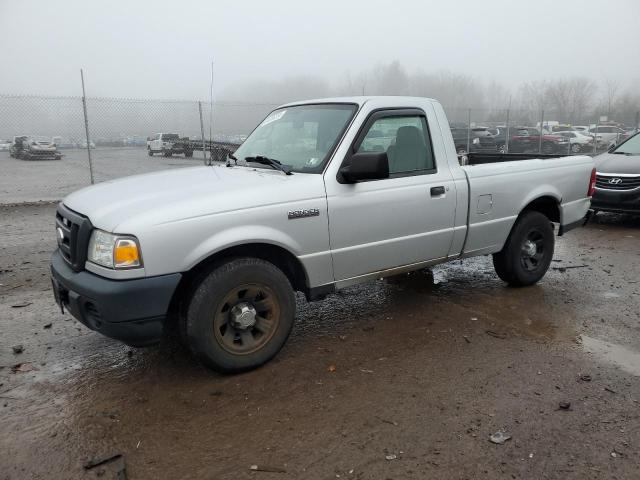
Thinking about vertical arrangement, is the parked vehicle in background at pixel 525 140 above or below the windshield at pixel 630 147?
above

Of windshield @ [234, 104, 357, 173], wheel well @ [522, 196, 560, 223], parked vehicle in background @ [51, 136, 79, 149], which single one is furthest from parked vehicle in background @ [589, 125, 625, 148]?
windshield @ [234, 104, 357, 173]

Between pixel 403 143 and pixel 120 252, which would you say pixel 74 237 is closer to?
pixel 120 252

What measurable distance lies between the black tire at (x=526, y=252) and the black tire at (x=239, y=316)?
2.63 meters

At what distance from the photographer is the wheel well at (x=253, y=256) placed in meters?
3.35

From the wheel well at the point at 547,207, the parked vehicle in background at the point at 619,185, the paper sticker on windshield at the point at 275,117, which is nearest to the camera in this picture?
the paper sticker on windshield at the point at 275,117

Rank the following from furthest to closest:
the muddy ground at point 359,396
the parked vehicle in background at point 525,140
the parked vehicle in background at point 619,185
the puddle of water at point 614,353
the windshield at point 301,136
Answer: the parked vehicle in background at point 525,140
the parked vehicle in background at point 619,185
the windshield at point 301,136
the puddle of water at point 614,353
the muddy ground at point 359,396

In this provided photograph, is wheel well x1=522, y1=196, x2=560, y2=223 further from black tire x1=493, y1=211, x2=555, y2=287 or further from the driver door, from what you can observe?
the driver door

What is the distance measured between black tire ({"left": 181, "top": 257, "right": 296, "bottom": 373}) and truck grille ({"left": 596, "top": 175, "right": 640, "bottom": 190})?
7.16 meters

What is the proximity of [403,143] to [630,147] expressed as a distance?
7.31 metres

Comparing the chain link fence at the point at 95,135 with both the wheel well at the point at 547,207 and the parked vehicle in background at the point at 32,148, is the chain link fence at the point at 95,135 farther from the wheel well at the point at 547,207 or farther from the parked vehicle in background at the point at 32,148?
the wheel well at the point at 547,207

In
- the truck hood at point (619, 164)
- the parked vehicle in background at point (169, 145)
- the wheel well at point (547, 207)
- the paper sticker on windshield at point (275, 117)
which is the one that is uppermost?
the parked vehicle in background at point (169, 145)

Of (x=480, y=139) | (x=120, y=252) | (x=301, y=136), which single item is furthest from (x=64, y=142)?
(x=480, y=139)

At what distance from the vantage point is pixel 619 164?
8.65m

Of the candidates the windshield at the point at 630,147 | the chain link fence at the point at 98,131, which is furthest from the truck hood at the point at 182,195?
the windshield at the point at 630,147
